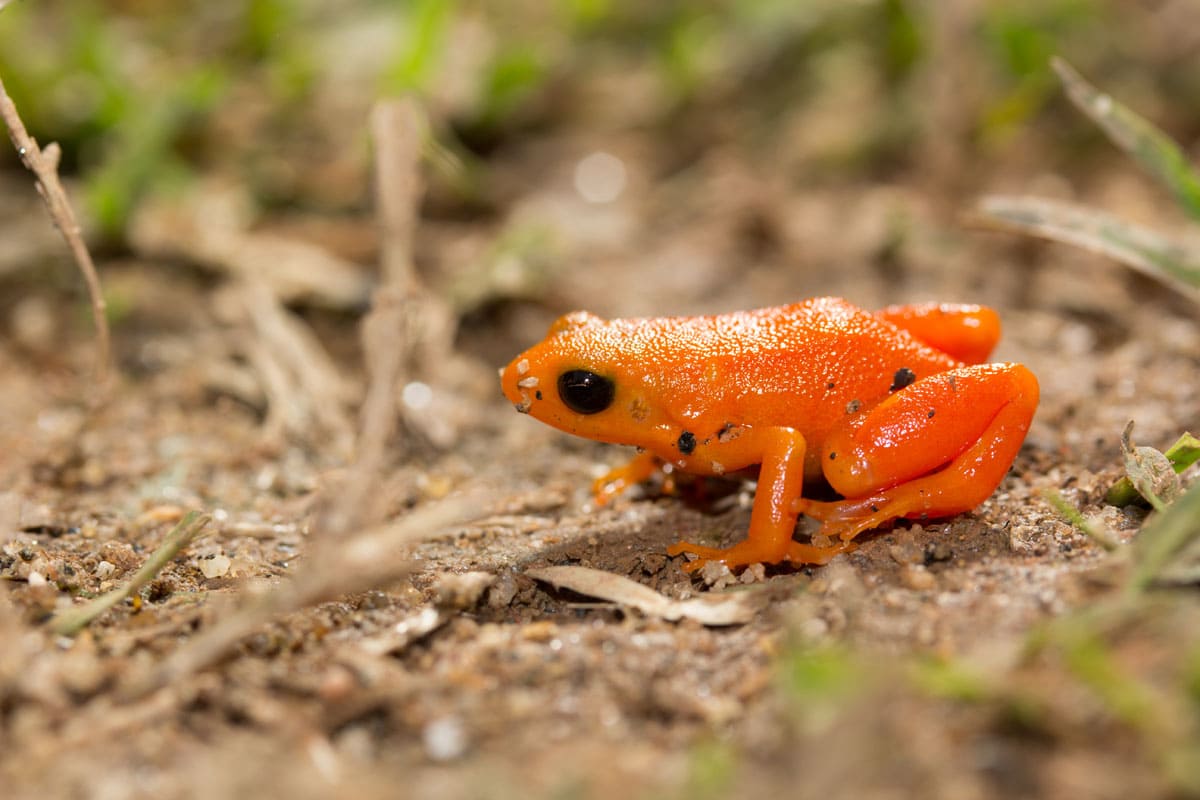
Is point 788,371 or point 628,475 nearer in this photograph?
point 788,371

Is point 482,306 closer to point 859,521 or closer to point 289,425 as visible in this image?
point 289,425

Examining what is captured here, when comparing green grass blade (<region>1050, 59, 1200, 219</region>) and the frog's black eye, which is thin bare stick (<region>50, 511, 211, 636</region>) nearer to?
the frog's black eye

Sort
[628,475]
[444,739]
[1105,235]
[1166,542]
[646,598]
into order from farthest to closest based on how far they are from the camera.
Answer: [628,475]
[1105,235]
[646,598]
[1166,542]
[444,739]

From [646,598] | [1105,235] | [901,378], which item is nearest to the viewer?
[646,598]

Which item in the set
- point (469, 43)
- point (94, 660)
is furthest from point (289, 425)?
point (469, 43)

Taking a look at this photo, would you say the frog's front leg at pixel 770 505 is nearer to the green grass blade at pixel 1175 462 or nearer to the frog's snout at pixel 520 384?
the frog's snout at pixel 520 384

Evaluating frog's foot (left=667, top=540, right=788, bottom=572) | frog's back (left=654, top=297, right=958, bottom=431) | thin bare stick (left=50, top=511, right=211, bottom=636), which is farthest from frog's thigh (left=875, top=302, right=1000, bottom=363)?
thin bare stick (left=50, top=511, right=211, bottom=636)

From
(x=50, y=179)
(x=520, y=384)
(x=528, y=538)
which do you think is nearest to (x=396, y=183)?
(x=520, y=384)

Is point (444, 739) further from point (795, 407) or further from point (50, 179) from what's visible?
point (50, 179)

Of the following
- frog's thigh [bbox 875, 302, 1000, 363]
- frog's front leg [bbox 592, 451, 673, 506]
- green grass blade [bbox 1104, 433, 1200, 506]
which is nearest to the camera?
green grass blade [bbox 1104, 433, 1200, 506]
